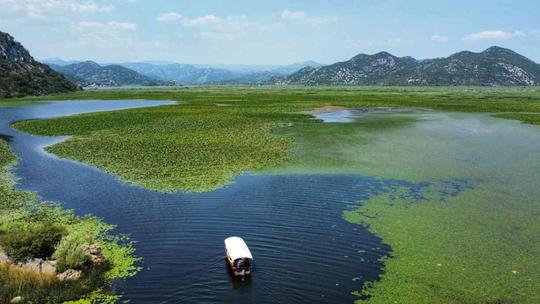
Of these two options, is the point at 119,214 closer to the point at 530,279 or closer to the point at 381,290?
the point at 381,290

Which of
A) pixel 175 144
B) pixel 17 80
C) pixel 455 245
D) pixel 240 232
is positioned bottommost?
pixel 455 245

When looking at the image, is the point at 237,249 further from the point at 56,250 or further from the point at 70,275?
the point at 56,250

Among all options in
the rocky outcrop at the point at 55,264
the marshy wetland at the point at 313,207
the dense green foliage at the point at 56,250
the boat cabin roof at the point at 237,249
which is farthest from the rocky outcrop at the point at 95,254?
the boat cabin roof at the point at 237,249

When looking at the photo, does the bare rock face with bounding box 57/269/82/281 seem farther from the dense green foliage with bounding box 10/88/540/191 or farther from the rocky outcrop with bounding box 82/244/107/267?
the dense green foliage with bounding box 10/88/540/191

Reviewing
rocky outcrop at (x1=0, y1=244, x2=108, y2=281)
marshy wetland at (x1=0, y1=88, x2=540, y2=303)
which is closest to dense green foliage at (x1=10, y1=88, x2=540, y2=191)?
marshy wetland at (x1=0, y1=88, x2=540, y2=303)

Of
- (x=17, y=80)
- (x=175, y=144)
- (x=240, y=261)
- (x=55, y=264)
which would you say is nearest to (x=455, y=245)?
(x=240, y=261)

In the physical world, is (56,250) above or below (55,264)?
above

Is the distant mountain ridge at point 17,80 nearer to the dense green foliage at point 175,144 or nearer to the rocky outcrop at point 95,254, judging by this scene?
the dense green foliage at point 175,144
